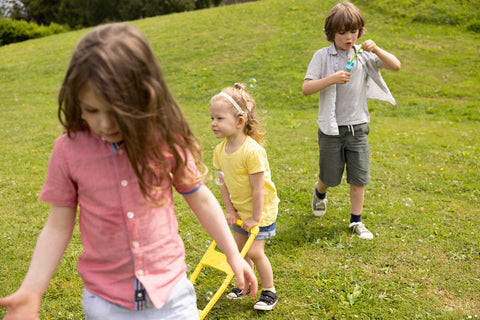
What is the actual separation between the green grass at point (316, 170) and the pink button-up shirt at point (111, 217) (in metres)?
1.63

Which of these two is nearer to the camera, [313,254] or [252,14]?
[313,254]

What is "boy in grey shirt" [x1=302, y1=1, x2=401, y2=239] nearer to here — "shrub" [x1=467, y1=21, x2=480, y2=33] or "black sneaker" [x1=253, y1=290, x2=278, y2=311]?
"black sneaker" [x1=253, y1=290, x2=278, y2=311]

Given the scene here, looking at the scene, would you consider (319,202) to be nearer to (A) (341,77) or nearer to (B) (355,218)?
(B) (355,218)

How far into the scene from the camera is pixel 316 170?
6445 mm

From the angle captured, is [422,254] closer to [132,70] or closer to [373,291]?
[373,291]

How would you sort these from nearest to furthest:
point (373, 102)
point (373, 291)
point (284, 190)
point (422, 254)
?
1. point (373, 291)
2. point (422, 254)
3. point (284, 190)
4. point (373, 102)

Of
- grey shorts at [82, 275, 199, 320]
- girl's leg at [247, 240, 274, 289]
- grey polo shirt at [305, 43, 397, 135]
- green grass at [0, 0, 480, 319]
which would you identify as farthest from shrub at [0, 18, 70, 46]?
grey shorts at [82, 275, 199, 320]

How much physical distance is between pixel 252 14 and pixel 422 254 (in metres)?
16.2

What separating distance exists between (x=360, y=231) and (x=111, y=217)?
11.0 feet

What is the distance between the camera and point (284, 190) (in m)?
5.72

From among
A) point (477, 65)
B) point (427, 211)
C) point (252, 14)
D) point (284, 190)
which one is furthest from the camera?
point (252, 14)

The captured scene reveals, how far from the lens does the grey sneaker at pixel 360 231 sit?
4469 mm

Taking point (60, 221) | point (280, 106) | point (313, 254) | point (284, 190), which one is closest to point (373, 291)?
point (313, 254)

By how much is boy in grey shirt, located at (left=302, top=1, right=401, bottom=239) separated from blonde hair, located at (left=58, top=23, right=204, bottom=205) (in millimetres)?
2701
